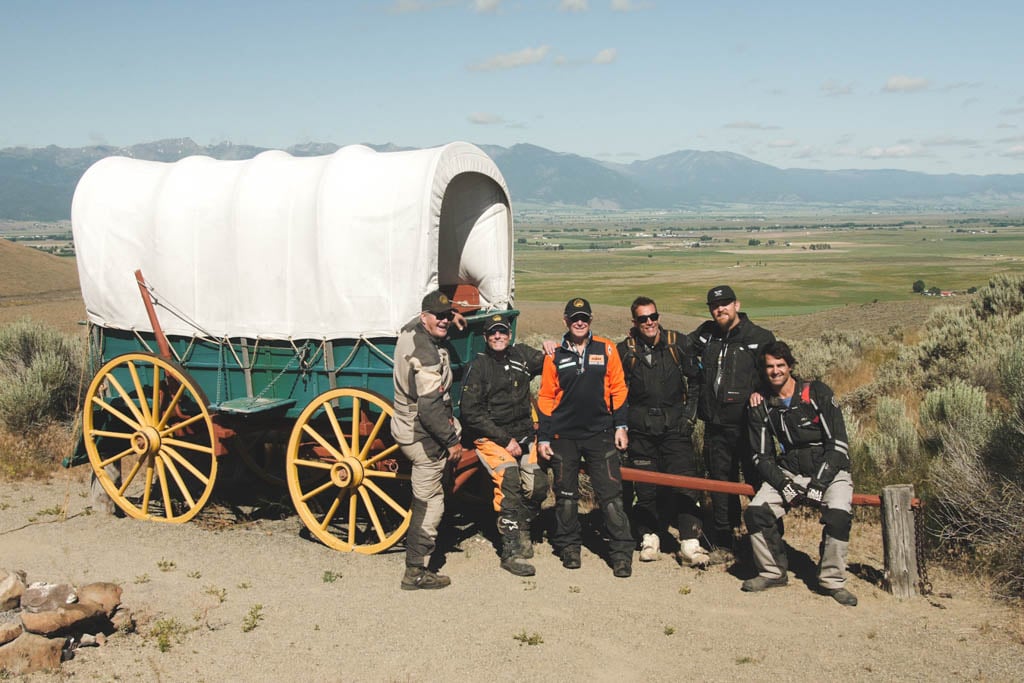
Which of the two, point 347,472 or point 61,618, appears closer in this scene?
point 61,618

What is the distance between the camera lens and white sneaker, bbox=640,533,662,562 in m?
6.57

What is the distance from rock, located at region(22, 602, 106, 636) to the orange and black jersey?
130 inches

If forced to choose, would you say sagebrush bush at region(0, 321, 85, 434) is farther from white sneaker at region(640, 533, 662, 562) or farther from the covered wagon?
white sneaker at region(640, 533, 662, 562)

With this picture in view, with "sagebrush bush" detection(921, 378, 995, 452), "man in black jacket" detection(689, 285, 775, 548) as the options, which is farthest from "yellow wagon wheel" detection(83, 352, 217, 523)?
"sagebrush bush" detection(921, 378, 995, 452)

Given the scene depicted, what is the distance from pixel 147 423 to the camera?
7.61 meters

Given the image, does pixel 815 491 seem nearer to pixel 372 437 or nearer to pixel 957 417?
pixel 957 417

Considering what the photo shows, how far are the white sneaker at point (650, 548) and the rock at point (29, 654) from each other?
4143 millimetres

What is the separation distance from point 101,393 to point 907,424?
817 centimetres

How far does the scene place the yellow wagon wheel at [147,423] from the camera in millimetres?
7352

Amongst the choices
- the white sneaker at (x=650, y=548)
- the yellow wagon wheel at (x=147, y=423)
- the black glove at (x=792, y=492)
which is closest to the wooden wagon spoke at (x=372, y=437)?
the yellow wagon wheel at (x=147, y=423)

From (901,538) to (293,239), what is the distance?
534 cm

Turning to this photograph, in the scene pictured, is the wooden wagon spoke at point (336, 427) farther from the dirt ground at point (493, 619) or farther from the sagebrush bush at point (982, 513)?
the sagebrush bush at point (982, 513)

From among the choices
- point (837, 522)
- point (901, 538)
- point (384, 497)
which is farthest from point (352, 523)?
point (901, 538)

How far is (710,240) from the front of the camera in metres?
149
